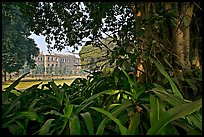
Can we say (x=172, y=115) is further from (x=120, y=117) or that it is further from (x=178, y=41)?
(x=178, y=41)

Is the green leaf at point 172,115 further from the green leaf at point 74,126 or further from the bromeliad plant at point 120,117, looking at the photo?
the green leaf at point 74,126

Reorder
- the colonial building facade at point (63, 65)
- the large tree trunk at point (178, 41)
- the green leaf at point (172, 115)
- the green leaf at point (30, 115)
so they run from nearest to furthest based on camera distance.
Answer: the green leaf at point (172, 115), the green leaf at point (30, 115), the large tree trunk at point (178, 41), the colonial building facade at point (63, 65)

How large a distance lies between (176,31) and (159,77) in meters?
0.24

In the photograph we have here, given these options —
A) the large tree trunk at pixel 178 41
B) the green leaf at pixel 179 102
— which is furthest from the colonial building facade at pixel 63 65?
the green leaf at pixel 179 102

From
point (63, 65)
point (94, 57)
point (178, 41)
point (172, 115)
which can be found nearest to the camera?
point (172, 115)

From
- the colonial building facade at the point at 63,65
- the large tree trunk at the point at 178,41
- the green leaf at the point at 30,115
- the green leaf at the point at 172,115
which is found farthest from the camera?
the colonial building facade at the point at 63,65

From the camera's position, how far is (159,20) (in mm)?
1040

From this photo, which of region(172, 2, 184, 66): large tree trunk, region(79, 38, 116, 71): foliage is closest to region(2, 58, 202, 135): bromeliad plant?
region(172, 2, 184, 66): large tree trunk

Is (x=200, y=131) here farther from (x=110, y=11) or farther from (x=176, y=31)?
(x=110, y=11)

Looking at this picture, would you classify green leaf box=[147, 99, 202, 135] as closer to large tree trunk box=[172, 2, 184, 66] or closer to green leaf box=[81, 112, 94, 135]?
green leaf box=[81, 112, 94, 135]

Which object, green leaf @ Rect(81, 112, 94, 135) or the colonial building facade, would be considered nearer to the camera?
green leaf @ Rect(81, 112, 94, 135)

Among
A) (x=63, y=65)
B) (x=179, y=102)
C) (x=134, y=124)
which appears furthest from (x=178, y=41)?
(x=63, y=65)

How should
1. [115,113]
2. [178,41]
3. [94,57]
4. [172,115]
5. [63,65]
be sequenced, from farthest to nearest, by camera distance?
1. [63,65]
2. [94,57]
3. [178,41]
4. [115,113]
5. [172,115]

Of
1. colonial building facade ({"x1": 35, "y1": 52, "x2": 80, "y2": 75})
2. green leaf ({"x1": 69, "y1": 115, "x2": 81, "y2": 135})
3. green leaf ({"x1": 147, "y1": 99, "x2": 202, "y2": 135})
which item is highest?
colonial building facade ({"x1": 35, "y1": 52, "x2": 80, "y2": 75})
